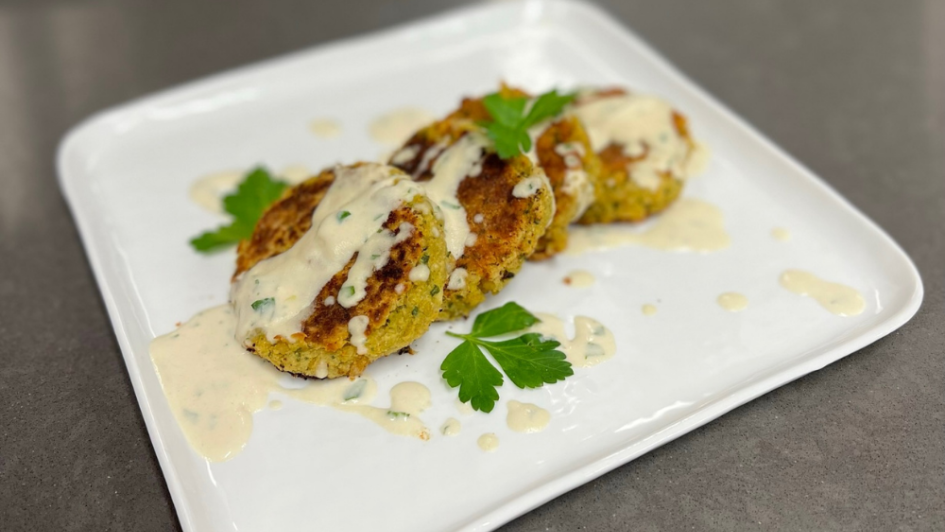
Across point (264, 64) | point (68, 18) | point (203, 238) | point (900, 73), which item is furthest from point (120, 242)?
point (900, 73)

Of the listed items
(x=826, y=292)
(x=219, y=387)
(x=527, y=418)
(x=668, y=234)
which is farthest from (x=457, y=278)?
(x=826, y=292)

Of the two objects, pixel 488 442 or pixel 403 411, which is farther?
pixel 403 411

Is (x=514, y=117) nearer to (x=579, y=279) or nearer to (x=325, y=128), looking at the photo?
(x=579, y=279)

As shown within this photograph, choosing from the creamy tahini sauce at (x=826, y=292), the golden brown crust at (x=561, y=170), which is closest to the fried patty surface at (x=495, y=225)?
the golden brown crust at (x=561, y=170)

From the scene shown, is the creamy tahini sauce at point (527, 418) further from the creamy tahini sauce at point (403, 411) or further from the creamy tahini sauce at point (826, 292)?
the creamy tahini sauce at point (826, 292)

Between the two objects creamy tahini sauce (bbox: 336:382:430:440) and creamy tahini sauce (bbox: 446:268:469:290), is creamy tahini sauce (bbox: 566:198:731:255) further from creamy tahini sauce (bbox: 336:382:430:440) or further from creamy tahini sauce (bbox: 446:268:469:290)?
creamy tahini sauce (bbox: 336:382:430:440)

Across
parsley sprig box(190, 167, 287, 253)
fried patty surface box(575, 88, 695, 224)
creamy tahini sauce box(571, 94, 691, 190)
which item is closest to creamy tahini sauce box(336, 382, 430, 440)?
parsley sprig box(190, 167, 287, 253)
